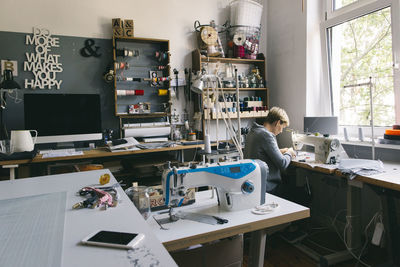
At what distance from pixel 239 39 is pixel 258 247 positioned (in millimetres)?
2763

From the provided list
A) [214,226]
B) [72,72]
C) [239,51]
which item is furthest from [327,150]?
[72,72]

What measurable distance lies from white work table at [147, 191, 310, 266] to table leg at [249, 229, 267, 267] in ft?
0.37

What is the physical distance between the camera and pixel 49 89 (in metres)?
3.01

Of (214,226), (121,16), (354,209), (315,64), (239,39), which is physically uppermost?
(121,16)

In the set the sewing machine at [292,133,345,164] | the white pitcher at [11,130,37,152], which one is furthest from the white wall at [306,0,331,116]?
the white pitcher at [11,130,37,152]

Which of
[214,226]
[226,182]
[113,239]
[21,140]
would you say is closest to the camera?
[113,239]

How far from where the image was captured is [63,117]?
2814 mm

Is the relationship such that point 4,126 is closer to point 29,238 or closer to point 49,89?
point 49,89

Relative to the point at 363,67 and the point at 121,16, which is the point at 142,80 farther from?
the point at 363,67

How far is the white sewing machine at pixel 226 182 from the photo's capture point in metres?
1.24

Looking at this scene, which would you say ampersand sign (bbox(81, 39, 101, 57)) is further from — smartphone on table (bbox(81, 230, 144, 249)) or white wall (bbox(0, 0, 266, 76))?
smartphone on table (bbox(81, 230, 144, 249))

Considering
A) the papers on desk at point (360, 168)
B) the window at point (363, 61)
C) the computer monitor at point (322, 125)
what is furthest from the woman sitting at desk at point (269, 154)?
the window at point (363, 61)

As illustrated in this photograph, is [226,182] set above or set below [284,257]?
above

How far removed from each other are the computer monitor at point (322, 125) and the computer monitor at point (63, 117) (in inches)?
86.7
